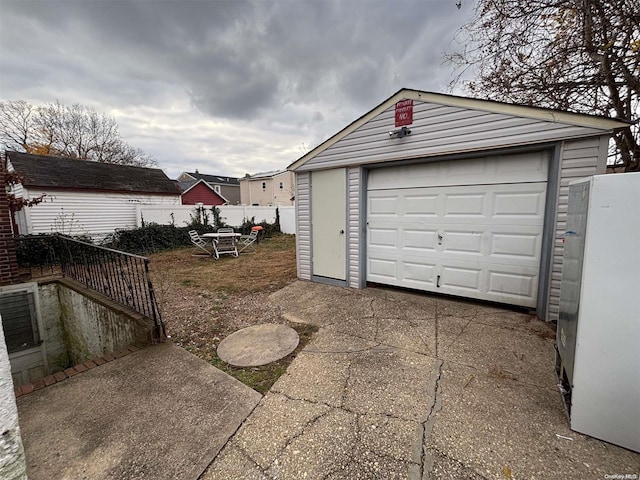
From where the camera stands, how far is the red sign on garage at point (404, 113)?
412 cm

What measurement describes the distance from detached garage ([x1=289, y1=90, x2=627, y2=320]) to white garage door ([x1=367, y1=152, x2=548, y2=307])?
15 millimetres

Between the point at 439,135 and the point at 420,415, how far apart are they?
3.73 meters

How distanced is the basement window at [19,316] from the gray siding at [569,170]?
27.6 feet

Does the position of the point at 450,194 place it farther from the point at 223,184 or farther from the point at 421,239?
the point at 223,184

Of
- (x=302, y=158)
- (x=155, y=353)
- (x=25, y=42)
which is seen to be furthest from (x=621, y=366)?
(x=25, y=42)

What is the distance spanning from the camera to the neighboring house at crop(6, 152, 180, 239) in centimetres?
1001

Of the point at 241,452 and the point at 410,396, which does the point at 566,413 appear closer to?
the point at 410,396

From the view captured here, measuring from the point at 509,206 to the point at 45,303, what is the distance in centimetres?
842

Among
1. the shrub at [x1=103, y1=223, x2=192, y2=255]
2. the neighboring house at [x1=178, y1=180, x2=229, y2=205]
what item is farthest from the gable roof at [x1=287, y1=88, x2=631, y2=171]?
the neighboring house at [x1=178, y1=180, x2=229, y2=205]

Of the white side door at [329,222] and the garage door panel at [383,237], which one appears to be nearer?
the garage door panel at [383,237]

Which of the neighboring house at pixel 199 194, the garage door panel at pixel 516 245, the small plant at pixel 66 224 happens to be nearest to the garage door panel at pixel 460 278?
the garage door panel at pixel 516 245

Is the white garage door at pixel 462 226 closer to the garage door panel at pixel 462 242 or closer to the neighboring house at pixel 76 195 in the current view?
the garage door panel at pixel 462 242

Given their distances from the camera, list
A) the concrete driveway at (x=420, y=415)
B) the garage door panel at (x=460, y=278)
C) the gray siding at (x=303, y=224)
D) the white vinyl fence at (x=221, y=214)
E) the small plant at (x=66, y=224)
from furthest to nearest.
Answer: the white vinyl fence at (x=221, y=214) → the small plant at (x=66, y=224) → the gray siding at (x=303, y=224) → the garage door panel at (x=460, y=278) → the concrete driveway at (x=420, y=415)

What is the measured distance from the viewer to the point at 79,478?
1489 mm
